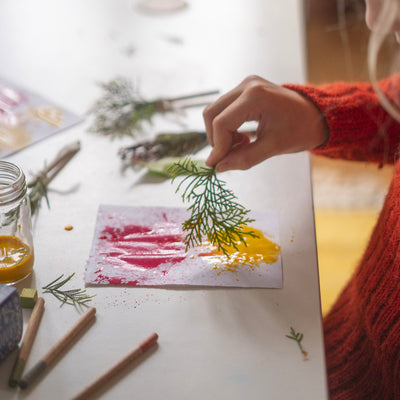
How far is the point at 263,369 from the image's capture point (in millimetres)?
683

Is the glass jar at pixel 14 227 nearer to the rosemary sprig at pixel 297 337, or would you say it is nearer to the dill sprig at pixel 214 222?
the dill sprig at pixel 214 222

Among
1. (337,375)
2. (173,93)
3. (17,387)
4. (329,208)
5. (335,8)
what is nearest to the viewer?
(17,387)

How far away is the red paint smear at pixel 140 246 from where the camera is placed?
0.84m

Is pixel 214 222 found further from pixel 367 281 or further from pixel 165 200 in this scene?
pixel 367 281

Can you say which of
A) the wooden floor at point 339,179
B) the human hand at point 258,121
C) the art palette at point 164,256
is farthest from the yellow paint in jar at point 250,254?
the wooden floor at point 339,179

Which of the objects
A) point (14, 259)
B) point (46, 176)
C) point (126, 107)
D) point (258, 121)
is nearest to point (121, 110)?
point (126, 107)

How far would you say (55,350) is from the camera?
69 cm

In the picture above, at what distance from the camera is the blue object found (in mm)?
645

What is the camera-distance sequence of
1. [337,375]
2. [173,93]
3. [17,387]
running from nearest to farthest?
[17,387] < [337,375] < [173,93]

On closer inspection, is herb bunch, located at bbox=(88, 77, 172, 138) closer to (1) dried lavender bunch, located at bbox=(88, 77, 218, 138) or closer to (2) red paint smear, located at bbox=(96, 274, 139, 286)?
(1) dried lavender bunch, located at bbox=(88, 77, 218, 138)

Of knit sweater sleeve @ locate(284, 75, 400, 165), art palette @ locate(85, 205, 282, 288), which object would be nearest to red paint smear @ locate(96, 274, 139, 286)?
art palette @ locate(85, 205, 282, 288)

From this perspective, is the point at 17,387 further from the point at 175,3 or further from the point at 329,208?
the point at 329,208

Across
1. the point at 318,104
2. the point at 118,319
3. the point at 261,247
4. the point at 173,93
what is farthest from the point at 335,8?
the point at 118,319

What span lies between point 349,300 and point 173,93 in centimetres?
61
